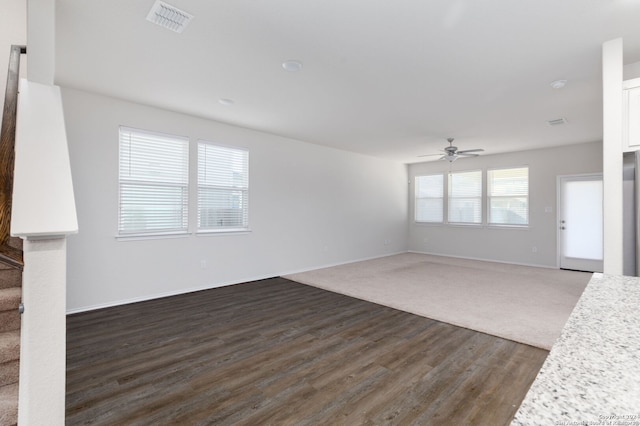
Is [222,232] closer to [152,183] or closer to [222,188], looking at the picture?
[222,188]

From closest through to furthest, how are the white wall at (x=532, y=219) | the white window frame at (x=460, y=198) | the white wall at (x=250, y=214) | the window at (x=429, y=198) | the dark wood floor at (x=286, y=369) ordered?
the dark wood floor at (x=286, y=369) → the white wall at (x=250, y=214) → the white wall at (x=532, y=219) → the white window frame at (x=460, y=198) → the window at (x=429, y=198)

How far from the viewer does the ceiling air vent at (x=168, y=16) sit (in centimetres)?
221

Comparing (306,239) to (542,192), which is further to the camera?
(542,192)

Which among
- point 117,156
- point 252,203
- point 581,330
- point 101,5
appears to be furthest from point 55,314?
point 252,203

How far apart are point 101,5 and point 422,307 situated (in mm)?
4343

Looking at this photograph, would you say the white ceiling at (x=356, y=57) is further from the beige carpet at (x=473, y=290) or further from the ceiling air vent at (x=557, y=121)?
the beige carpet at (x=473, y=290)

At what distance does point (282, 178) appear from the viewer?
586cm

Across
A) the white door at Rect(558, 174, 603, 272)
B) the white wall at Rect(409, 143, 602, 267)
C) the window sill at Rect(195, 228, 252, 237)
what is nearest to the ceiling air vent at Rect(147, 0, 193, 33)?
the window sill at Rect(195, 228, 252, 237)

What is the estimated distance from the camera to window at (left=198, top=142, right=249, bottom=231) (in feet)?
15.8

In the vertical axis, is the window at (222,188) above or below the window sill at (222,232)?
above

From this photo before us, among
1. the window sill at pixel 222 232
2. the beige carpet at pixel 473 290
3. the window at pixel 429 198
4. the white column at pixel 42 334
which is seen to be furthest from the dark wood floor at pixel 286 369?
the window at pixel 429 198

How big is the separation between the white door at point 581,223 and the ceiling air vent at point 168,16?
750 cm

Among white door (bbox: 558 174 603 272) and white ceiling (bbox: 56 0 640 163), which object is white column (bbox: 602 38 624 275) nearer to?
white ceiling (bbox: 56 0 640 163)

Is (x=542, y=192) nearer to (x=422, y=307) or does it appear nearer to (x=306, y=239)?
(x=422, y=307)
